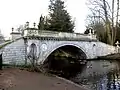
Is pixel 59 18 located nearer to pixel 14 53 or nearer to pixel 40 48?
pixel 40 48

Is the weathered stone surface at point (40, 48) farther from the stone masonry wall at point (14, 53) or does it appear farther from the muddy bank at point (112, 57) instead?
the muddy bank at point (112, 57)

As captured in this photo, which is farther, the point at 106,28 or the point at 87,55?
the point at 106,28

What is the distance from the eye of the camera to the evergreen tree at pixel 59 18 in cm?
4481

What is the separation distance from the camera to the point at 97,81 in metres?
19.7

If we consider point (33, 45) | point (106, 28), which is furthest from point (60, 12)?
point (33, 45)

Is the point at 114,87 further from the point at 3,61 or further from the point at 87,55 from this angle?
the point at 87,55

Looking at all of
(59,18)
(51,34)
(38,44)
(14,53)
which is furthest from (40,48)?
(59,18)

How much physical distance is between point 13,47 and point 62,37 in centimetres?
963

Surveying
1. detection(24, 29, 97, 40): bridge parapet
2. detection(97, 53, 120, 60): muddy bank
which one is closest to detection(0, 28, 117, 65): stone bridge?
detection(24, 29, 97, 40): bridge parapet

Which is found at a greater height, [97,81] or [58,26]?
[58,26]

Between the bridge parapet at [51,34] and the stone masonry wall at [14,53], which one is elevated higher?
the bridge parapet at [51,34]

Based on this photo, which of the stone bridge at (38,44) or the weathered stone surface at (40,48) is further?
the stone bridge at (38,44)

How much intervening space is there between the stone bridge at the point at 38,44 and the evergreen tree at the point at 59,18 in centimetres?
706

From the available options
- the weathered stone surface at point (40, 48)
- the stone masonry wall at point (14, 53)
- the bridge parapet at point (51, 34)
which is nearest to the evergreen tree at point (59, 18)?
the bridge parapet at point (51, 34)
